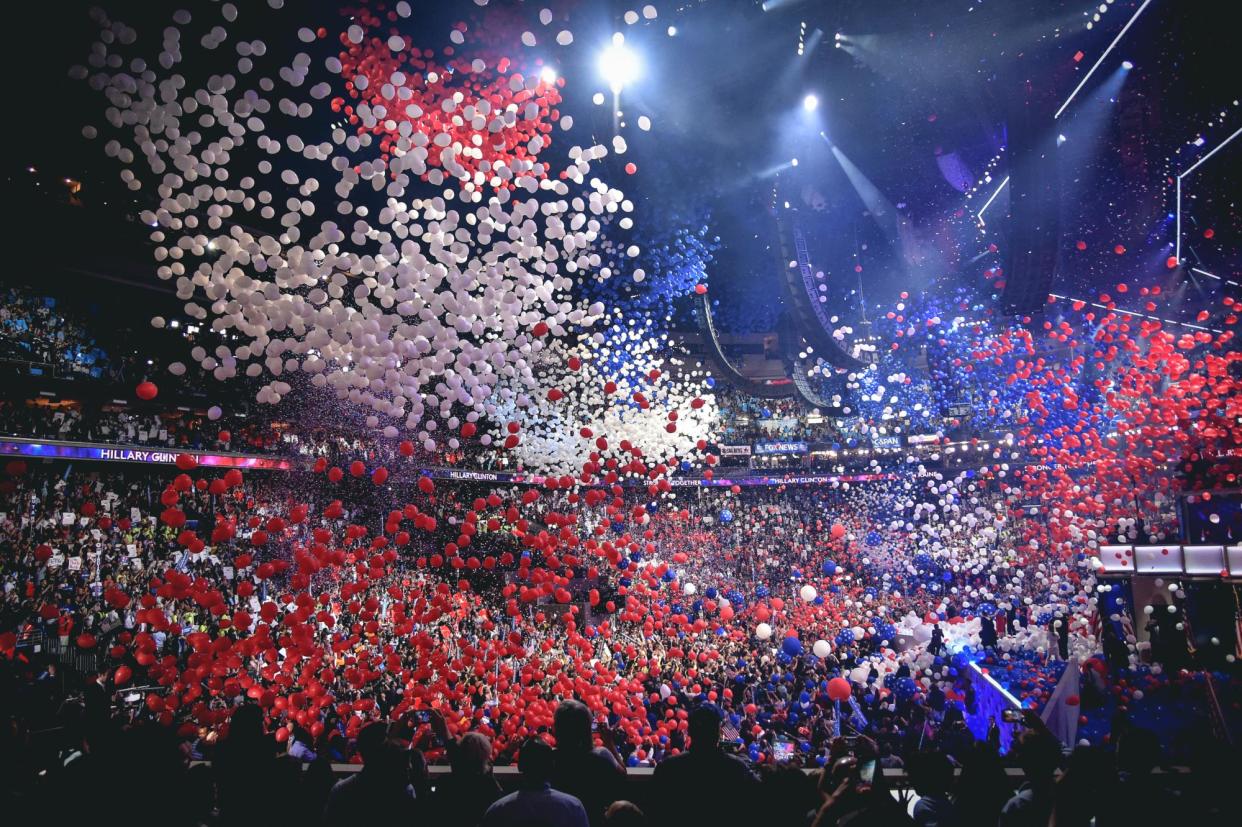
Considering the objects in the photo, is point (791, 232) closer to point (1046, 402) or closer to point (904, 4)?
point (904, 4)

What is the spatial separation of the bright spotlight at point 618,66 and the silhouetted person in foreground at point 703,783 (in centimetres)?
608

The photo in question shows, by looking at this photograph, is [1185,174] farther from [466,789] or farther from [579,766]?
[466,789]

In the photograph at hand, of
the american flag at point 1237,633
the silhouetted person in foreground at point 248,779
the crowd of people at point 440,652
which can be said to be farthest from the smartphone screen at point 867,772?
the american flag at point 1237,633

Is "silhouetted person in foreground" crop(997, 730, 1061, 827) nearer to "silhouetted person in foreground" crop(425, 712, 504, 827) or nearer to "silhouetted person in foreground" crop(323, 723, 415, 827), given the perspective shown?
"silhouetted person in foreground" crop(425, 712, 504, 827)

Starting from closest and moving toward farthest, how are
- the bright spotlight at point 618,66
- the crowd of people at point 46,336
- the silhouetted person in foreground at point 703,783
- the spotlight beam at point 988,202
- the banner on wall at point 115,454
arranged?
the silhouetted person in foreground at point 703,783 → the bright spotlight at point 618,66 → the spotlight beam at point 988,202 → the banner on wall at point 115,454 → the crowd of people at point 46,336

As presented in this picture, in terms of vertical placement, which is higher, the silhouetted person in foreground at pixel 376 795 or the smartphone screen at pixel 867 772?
the smartphone screen at pixel 867 772

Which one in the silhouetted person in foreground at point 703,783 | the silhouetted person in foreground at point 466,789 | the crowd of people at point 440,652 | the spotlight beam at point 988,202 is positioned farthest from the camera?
the spotlight beam at point 988,202

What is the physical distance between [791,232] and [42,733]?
9030 millimetres

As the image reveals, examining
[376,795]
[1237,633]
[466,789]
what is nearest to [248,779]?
[376,795]

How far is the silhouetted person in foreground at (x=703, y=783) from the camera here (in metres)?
2.27

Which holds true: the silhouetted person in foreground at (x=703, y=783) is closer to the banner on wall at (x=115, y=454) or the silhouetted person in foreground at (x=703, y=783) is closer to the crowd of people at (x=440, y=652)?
the crowd of people at (x=440, y=652)

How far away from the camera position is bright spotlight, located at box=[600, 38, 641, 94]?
6.30 metres

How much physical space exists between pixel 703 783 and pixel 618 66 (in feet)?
21.3

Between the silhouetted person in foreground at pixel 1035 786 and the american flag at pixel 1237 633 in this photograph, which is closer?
the silhouetted person in foreground at pixel 1035 786
